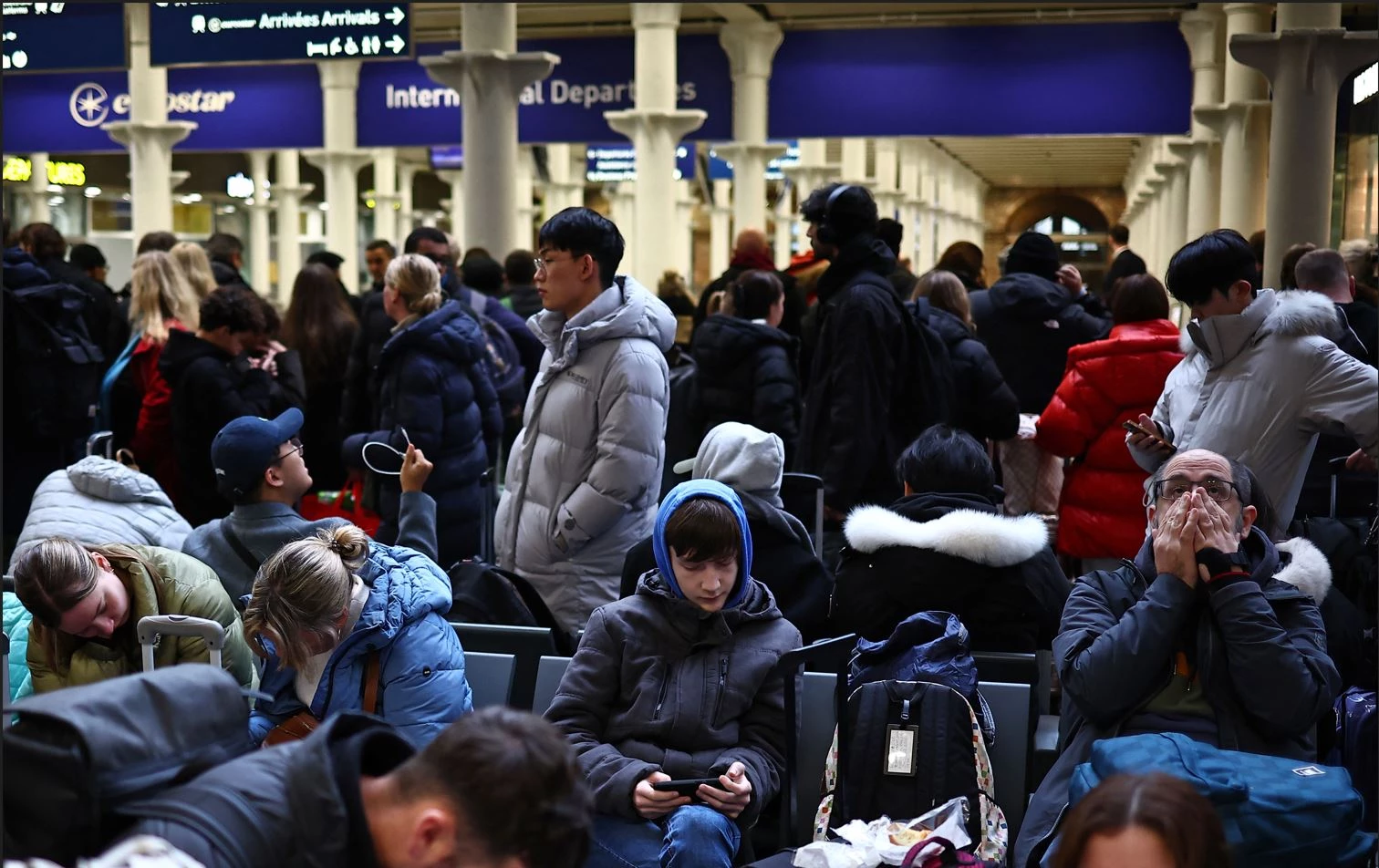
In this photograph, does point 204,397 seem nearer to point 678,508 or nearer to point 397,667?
point 397,667

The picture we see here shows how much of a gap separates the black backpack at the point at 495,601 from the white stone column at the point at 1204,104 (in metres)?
9.33

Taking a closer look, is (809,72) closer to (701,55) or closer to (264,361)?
(701,55)

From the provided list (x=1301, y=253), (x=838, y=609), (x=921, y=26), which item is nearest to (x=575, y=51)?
(x=921, y=26)

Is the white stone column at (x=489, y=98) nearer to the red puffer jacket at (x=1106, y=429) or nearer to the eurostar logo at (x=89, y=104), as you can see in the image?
the red puffer jacket at (x=1106, y=429)

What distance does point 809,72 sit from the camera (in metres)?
15.2

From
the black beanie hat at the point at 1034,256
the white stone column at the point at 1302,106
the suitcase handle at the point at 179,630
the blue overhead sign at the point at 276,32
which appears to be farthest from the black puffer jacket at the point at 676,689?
the blue overhead sign at the point at 276,32

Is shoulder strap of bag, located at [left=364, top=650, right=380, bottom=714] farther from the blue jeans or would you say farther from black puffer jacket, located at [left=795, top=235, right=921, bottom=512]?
black puffer jacket, located at [left=795, top=235, right=921, bottom=512]

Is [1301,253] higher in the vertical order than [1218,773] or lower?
higher

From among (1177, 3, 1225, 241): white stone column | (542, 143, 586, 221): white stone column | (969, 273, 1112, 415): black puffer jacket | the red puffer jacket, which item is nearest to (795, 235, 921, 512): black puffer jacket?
the red puffer jacket

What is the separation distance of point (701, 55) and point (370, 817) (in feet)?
49.7

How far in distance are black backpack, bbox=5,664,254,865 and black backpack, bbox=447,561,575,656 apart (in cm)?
244

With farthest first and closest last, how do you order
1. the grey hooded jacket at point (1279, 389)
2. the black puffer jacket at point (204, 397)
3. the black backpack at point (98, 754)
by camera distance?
1. the black puffer jacket at point (204, 397)
2. the grey hooded jacket at point (1279, 389)
3. the black backpack at point (98, 754)

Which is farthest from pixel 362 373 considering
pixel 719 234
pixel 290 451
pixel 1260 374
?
pixel 719 234

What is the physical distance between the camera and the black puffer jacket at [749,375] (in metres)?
5.97
